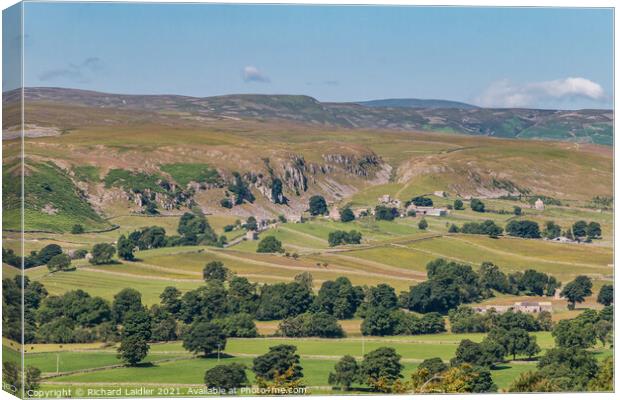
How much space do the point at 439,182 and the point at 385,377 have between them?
8165cm

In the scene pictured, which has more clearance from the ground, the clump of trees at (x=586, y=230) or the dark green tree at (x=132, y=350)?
the clump of trees at (x=586, y=230)

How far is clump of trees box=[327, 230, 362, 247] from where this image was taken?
117 m

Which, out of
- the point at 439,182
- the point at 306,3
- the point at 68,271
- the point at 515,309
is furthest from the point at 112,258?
the point at 439,182

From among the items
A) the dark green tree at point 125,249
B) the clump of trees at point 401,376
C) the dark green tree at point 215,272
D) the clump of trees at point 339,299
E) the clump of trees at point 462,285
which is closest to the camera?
the clump of trees at point 401,376

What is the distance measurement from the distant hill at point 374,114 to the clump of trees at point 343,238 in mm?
10083

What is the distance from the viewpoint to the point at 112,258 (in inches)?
3787

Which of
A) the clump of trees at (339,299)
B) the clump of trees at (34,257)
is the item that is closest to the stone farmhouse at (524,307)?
the clump of trees at (339,299)

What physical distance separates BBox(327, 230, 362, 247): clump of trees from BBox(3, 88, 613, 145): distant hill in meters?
10.1

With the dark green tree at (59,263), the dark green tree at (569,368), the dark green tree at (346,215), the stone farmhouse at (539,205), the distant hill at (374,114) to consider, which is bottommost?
the dark green tree at (569,368)

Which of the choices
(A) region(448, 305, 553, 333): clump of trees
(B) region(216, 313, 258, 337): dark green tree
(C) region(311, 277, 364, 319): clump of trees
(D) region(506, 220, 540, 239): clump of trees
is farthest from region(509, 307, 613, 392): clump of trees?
(D) region(506, 220, 540, 239): clump of trees

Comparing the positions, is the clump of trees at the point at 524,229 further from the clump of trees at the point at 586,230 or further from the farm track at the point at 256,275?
the farm track at the point at 256,275

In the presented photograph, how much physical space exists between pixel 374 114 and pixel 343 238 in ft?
44.5

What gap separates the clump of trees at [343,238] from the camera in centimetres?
11694

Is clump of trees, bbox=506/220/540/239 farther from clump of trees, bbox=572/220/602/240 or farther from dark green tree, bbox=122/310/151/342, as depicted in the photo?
dark green tree, bbox=122/310/151/342
